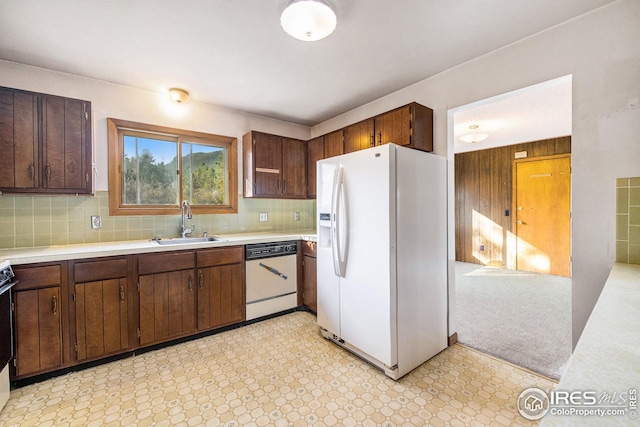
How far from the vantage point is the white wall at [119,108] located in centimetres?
234

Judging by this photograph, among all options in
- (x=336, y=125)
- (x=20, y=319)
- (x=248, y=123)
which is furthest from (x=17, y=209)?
(x=336, y=125)

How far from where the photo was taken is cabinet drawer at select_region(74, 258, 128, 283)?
209cm

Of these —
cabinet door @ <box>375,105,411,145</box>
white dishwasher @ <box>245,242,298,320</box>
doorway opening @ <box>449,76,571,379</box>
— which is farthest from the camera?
white dishwasher @ <box>245,242,298,320</box>

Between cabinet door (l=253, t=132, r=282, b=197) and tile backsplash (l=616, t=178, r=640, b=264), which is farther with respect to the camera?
cabinet door (l=253, t=132, r=282, b=197)

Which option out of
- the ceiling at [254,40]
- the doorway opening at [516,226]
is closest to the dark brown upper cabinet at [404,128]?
the doorway opening at [516,226]

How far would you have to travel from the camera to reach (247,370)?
2133 mm

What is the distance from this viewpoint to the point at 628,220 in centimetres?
165

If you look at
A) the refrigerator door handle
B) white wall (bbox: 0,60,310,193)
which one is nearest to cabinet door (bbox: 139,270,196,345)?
white wall (bbox: 0,60,310,193)

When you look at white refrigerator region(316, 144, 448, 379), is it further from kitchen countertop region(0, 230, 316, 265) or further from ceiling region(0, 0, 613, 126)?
kitchen countertop region(0, 230, 316, 265)

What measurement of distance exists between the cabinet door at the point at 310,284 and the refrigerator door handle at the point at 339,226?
746mm

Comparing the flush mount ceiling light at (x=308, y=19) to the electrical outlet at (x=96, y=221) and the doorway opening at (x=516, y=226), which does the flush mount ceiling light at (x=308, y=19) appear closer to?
the doorway opening at (x=516, y=226)

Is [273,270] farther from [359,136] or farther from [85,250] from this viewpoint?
[359,136]

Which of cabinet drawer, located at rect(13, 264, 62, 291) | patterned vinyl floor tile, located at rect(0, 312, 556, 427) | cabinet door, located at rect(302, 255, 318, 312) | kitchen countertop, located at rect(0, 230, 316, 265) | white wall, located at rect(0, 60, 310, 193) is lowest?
patterned vinyl floor tile, located at rect(0, 312, 556, 427)

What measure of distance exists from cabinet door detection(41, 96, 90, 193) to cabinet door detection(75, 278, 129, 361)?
33.8 inches
